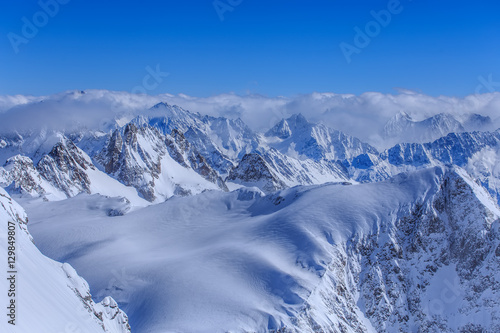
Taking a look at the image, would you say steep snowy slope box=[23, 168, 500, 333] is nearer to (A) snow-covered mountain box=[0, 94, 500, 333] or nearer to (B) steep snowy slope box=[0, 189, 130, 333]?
(A) snow-covered mountain box=[0, 94, 500, 333]

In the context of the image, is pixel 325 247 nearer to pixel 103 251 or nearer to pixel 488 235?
pixel 488 235

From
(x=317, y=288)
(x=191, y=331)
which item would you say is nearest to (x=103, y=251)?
(x=191, y=331)
